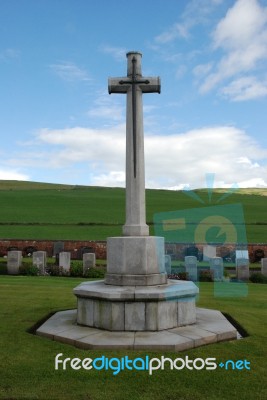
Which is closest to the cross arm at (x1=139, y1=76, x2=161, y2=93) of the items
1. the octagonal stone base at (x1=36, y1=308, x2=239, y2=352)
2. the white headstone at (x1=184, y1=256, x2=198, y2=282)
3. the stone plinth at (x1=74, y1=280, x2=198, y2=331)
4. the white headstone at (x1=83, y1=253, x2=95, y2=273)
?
the stone plinth at (x1=74, y1=280, x2=198, y2=331)

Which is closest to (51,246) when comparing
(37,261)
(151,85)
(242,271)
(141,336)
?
(37,261)

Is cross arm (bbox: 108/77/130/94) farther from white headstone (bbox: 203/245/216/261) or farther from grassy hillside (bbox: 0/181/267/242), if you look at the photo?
grassy hillside (bbox: 0/181/267/242)

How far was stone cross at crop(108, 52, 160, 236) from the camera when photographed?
7.86 meters

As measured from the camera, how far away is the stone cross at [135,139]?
7.86 m

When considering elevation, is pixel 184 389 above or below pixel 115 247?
below

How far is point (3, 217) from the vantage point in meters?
37.9

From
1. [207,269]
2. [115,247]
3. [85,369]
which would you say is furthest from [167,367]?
[207,269]

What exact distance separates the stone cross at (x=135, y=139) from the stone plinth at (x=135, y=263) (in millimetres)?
269

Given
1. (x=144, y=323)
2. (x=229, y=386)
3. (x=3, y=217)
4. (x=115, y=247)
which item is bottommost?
(x=229, y=386)

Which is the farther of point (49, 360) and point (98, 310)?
point (98, 310)

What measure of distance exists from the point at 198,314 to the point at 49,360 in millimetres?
3693

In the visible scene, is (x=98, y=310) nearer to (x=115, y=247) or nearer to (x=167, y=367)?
(x=115, y=247)

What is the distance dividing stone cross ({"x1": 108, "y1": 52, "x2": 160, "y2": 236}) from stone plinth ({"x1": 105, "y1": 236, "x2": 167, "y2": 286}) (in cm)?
27

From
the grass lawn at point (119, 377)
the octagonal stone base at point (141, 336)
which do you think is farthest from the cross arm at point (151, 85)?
the grass lawn at point (119, 377)
